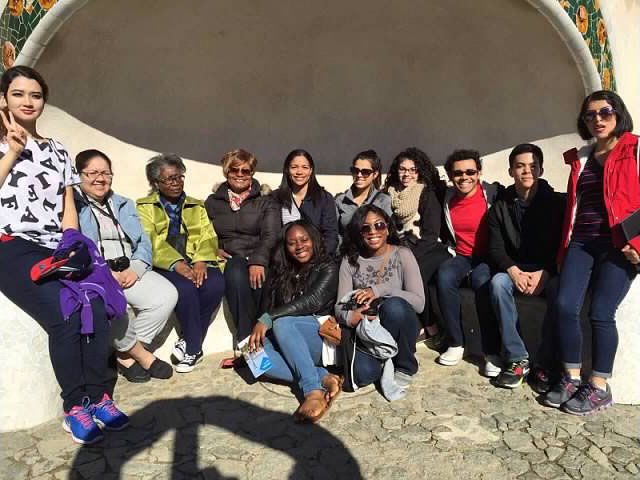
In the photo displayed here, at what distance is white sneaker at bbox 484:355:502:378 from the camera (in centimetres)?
316

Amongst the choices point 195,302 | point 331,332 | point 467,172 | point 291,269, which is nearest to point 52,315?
point 195,302

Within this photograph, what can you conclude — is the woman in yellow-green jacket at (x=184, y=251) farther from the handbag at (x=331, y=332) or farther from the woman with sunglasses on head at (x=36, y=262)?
the handbag at (x=331, y=332)

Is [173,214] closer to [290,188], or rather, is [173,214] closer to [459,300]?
[290,188]

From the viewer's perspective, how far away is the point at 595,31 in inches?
151

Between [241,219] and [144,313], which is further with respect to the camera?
[241,219]

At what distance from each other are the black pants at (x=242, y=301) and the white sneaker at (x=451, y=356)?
1.25 meters

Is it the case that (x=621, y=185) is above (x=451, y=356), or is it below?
above

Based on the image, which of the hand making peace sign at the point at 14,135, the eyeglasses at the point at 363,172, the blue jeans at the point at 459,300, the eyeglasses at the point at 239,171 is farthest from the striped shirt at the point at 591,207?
the hand making peace sign at the point at 14,135

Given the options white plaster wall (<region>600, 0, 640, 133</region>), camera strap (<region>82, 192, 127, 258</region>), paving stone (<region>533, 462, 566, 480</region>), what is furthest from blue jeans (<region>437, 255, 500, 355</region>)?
camera strap (<region>82, 192, 127, 258</region>)

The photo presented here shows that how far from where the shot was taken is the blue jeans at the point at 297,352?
289 cm

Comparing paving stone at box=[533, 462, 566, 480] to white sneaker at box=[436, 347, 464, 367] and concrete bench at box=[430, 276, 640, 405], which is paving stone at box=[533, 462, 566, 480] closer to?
concrete bench at box=[430, 276, 640, 405]

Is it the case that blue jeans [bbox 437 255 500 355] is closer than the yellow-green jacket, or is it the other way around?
blue jeans [bbox 437 255 500 355]

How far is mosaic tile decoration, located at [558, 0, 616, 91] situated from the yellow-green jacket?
295 centimetres

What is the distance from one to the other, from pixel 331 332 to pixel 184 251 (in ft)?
4.17
